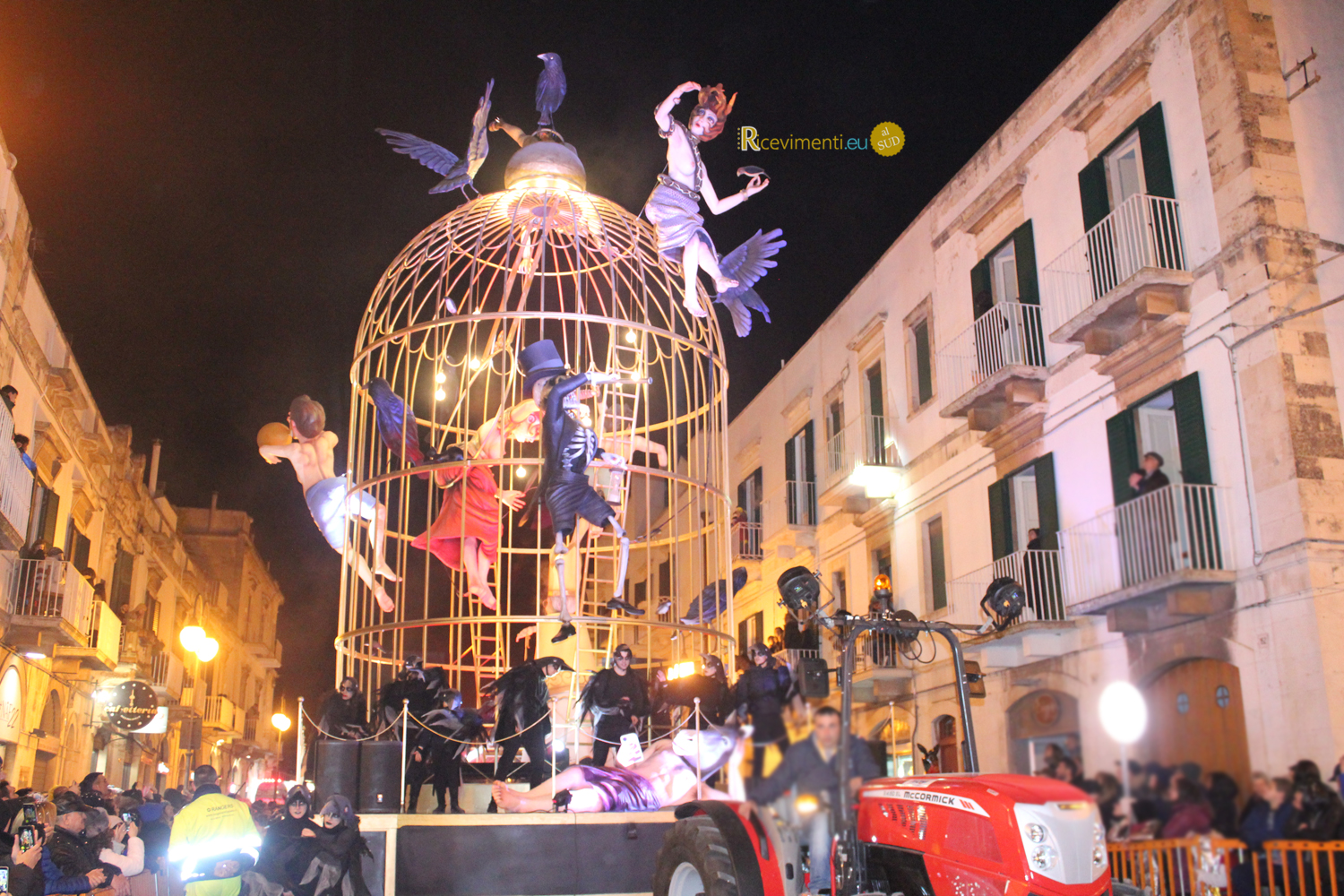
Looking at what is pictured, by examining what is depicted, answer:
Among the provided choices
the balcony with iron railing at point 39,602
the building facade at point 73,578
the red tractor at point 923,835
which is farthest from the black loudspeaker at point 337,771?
the balcony with iron railing at point 39,602

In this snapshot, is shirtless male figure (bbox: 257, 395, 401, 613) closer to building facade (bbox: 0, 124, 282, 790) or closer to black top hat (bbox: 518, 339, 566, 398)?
black top hat (bbox: 518, 339, 566, 398)

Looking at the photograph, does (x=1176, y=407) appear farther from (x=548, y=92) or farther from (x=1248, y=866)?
(x=548, y=92)

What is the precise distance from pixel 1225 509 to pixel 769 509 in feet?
70.6

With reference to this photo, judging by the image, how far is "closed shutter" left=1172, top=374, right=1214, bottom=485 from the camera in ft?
6.55

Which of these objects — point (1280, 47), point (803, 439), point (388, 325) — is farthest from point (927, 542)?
point (1280, 47)

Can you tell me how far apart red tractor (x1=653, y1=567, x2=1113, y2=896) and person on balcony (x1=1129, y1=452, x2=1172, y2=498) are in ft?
2.49

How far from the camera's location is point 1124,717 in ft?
5.64

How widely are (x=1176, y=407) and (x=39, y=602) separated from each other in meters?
17.0

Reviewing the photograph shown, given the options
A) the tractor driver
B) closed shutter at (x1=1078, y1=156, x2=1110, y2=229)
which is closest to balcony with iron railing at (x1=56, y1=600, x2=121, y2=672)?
closed shutter at (x1=1078, y1=156, x2=1110, y2=229)

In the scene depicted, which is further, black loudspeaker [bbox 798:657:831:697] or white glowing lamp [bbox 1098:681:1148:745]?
black loudspeaker [bbox 798:657:831:697]

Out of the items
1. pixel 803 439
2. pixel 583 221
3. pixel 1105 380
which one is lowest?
pixel 1105 380

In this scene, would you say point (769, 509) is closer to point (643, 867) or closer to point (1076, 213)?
point (643, 867)

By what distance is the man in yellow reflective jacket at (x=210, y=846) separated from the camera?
6887 mm

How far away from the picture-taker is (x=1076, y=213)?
3980 millimetres
